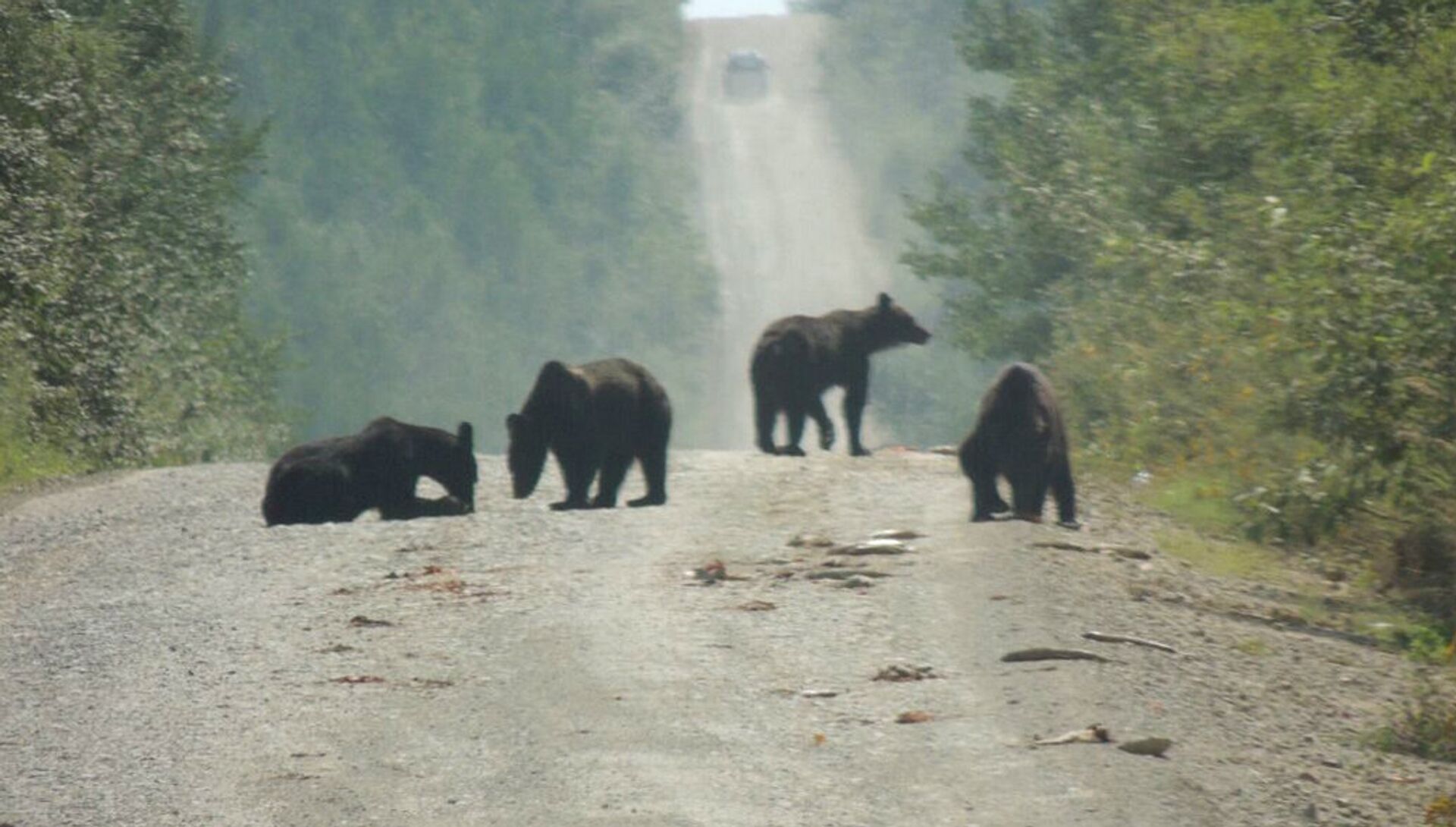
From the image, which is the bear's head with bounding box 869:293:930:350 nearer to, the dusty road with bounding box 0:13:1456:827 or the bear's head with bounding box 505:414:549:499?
the dusty road with bounding box 0:13:1456:827

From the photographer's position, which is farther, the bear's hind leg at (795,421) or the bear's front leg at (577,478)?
the bear's hind leg at (795,421)

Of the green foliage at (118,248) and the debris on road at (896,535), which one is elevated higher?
the green foliage at (118,248)

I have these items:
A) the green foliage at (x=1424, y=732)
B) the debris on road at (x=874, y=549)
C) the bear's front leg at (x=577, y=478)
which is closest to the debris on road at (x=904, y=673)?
the green foliage at (x=1424, y=732)

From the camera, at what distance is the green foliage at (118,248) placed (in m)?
23.2

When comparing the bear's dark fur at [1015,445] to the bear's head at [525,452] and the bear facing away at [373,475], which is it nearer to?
the bear's head at [525,452]

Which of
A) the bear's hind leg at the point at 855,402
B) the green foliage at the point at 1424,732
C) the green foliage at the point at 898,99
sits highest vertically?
the green foliage at the point at 898,99

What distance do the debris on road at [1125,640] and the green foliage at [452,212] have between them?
43231 mm

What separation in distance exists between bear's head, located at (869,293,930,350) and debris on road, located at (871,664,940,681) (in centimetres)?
1392

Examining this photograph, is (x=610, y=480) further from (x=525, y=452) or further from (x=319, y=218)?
(x=319, y=218)

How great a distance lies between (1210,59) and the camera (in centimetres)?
2553

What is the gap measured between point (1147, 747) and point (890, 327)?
51.4 feet

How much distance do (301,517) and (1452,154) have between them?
798 cm

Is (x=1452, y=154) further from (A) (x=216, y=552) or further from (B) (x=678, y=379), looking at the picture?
(B) (x=678, y=379)

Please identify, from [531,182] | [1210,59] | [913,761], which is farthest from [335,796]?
[531,182]
